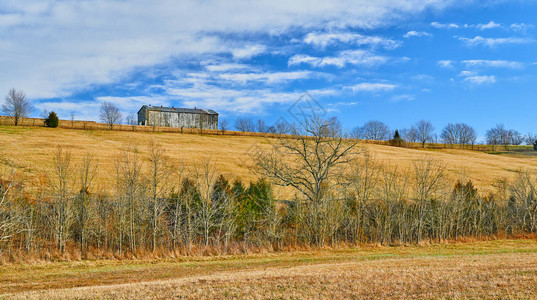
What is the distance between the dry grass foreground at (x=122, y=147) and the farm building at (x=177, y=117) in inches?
1072

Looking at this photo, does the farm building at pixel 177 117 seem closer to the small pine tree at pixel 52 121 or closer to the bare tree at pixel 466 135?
the small pine tree at pixel 52 121

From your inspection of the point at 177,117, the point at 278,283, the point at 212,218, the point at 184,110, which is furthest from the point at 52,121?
the point at 278,283

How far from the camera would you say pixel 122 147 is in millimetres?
65125

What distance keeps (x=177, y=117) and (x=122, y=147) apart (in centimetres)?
5357

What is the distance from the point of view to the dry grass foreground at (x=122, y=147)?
4826 cm

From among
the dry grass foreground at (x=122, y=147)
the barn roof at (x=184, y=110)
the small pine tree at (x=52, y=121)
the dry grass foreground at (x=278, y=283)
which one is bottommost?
the dry grass foreground at (x=278, y=283)

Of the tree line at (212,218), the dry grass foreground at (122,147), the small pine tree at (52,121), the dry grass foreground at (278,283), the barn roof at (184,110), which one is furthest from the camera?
the barn roof at (184,110)

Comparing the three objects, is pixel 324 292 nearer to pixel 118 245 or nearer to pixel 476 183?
pixel 118 245

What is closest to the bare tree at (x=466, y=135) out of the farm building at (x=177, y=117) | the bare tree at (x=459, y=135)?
the bare tree at (x=459, y=135)

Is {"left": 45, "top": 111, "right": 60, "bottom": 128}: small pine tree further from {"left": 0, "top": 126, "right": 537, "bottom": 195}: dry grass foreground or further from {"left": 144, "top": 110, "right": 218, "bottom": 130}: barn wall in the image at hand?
{"left": 144, "top": 110, "right": 218, "bottom": 130}: barn wall

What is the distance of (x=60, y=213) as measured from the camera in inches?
1011

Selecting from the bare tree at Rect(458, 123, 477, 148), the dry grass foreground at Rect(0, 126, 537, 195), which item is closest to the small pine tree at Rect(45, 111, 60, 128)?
the dry grass foreground at Rect(0, 126, 537, 195)

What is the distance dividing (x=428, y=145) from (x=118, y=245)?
113054 mm

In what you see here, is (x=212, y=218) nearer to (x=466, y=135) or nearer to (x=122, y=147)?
(x=122, y=147)
